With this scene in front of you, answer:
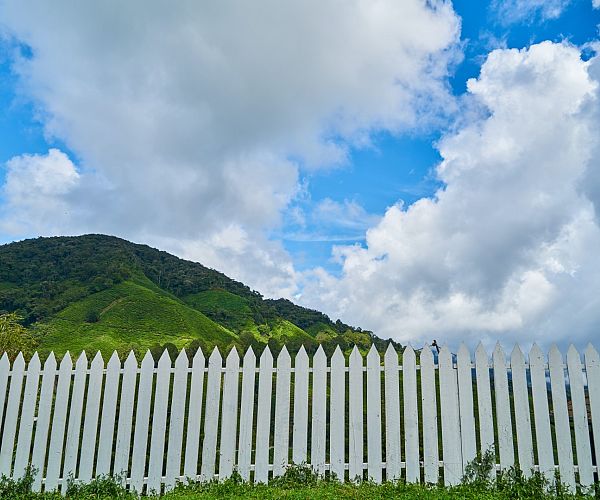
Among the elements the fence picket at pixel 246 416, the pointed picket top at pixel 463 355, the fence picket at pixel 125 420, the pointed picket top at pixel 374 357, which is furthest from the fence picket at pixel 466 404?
the fence picket at pixel 125 420

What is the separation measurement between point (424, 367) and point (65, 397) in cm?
495

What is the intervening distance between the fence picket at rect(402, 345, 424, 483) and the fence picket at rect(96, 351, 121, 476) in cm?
394

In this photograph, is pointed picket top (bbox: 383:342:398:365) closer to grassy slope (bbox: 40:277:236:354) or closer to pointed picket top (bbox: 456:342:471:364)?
pointed picket top (bbox: 456:342:471:364)

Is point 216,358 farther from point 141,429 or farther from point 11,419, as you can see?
point 11,419

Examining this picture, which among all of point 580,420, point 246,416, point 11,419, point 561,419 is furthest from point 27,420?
point 580,420

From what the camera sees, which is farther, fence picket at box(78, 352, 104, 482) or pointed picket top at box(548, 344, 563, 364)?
fence picket at box(78, 352, 104, 482)

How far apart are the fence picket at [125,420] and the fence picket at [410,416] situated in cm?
369

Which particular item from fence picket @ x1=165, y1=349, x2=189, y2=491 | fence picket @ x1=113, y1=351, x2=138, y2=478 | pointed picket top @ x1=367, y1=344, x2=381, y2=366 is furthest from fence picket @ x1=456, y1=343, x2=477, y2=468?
fence picket @ x1=113, y1=351, x2=138, y2=478

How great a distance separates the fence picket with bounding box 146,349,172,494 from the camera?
644 cm

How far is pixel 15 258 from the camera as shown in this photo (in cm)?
3133

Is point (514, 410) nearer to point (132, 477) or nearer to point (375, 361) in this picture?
point (375, 361)

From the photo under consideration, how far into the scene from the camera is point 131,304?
75.4 feet

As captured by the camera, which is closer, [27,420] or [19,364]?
[27,420]

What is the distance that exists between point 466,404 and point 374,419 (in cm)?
122
